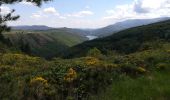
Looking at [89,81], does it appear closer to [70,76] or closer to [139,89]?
[70,76]

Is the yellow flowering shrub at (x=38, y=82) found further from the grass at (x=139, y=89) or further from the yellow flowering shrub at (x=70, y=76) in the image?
the grass at (x=139, y=89)

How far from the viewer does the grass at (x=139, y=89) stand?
8547 millimetres

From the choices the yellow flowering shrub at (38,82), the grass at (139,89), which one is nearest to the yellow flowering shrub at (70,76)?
the yellow flowering shrub at (38,82)

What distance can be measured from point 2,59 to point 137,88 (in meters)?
7.31

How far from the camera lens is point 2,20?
520 inches

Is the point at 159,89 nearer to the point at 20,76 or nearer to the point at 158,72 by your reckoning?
the point at 158,72

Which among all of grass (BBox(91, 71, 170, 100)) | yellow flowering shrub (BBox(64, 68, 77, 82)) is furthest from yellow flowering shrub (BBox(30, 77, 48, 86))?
grass (BBox(91, 71, 170, 100))

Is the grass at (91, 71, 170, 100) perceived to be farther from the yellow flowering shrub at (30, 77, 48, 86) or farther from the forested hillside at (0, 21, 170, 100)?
the yellow flowering shrub at (30, 77, 48, 86)

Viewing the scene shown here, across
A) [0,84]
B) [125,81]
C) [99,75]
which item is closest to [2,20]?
[0,84]

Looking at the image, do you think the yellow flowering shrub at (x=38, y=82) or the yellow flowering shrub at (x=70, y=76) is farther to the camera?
the yellow flowering shrub at (x=70, y=76)

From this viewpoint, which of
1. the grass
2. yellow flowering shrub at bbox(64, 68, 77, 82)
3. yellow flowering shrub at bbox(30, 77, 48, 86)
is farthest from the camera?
yellow flowering shrub at bbox(64, 68, 77, 82)

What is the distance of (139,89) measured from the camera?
30.3 ft

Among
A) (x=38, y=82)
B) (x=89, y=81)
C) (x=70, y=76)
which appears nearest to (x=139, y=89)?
(x=89, y=81)

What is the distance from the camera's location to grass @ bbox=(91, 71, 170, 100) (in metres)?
8.55
